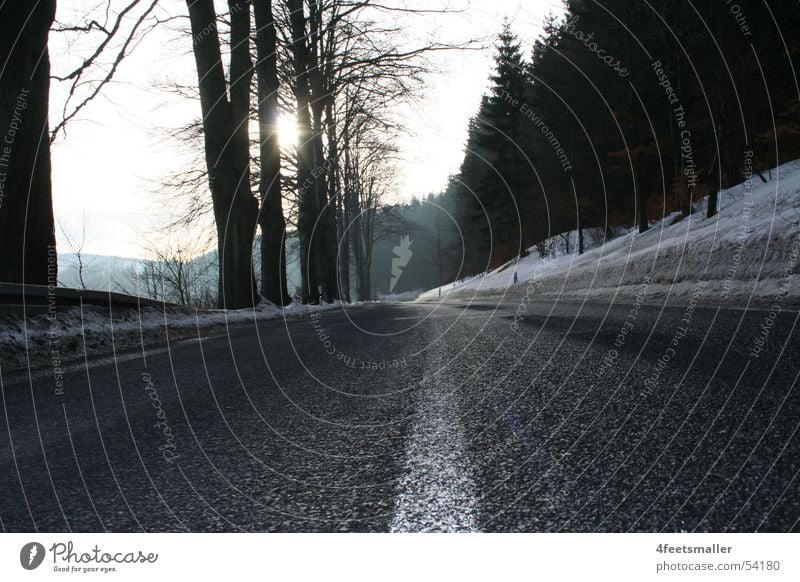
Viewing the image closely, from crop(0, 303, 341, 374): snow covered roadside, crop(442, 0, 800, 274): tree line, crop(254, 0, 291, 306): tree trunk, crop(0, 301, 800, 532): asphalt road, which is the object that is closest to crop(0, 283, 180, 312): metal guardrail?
crop(0, 303, 341, 374): snow covered roadside

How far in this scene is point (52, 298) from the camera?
17.0 ft

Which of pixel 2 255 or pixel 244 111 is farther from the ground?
pixel 244 111

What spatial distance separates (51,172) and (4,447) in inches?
224

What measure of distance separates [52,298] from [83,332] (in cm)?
50

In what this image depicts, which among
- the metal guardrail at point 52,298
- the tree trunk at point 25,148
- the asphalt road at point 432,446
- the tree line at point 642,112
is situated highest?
the tree line at point 642,112

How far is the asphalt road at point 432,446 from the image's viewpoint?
3.27 ft

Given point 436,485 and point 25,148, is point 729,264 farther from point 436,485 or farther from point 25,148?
point 25,148

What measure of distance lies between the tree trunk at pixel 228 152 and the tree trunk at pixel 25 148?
4.33 metres

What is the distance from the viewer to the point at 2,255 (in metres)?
5.52

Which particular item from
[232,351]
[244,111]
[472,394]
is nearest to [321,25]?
[244,111]

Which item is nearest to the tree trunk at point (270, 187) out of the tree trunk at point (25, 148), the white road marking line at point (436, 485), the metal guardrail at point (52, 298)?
the metal guardrail at point (52, 298)

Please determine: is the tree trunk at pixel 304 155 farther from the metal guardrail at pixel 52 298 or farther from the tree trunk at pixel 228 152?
the metal guardrail at pixel 52 298

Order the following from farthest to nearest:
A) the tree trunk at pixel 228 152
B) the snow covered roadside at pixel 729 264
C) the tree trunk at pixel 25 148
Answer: the tree trunk at pixel 228 152, the snow covered roadside at pixel 729 264, the tree trunk at pixel 25 148
